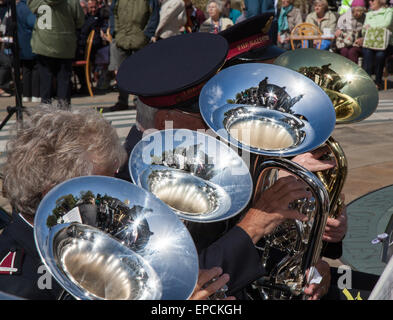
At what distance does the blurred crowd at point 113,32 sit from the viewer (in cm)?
566

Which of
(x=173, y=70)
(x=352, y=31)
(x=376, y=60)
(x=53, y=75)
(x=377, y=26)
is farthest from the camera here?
(x=352, y=31)

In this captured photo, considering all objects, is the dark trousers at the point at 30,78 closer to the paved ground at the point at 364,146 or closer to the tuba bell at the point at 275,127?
the paved ground at the point at 364,146

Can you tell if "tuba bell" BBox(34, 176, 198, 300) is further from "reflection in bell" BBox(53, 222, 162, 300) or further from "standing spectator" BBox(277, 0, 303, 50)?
"standing spectator" BBox(277, 0, 303, 50)

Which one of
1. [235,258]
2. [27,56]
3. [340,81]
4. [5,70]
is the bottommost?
[5,70]

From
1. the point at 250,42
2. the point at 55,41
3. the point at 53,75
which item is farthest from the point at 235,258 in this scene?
the point at 53,75

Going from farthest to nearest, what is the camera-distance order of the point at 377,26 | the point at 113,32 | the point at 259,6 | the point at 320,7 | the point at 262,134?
the point at 320,7 → the point at 377,26 → the point at 259,6 → the point at 113,32 → the point at 262,134

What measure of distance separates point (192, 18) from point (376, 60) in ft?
9.90

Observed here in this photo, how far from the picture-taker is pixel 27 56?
21.8ft

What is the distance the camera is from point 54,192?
97 cm

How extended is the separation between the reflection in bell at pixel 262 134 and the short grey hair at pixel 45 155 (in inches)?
15.3

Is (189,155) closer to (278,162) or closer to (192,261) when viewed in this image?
(278,162)

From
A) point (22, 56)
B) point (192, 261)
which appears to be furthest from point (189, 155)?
point (22, 56)

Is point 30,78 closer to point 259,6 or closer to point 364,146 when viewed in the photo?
point 259,6

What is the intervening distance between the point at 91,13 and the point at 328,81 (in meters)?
6.87
